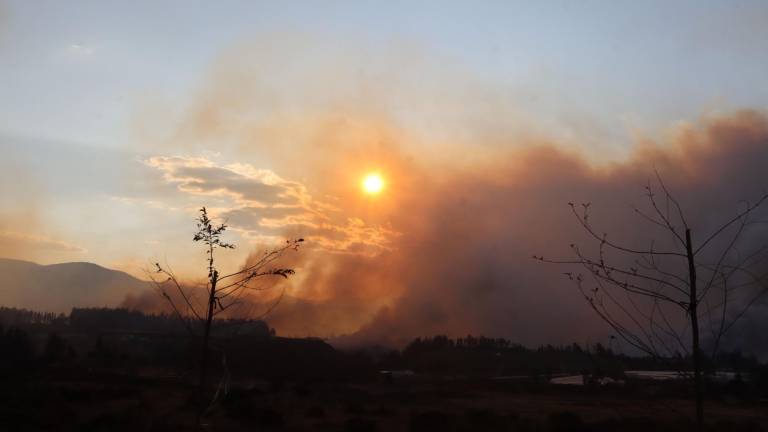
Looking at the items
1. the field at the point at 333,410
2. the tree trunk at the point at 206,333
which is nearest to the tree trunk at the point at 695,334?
the tree trunk at the point at 206,333

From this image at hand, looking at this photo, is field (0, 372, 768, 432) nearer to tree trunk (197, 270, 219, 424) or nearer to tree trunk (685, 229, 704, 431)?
tree trunk (197, 270, 219, 424)

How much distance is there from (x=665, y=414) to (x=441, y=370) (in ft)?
326

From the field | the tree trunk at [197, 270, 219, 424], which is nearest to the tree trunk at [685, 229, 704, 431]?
the tree trunk at [197, 270, 219, 424]

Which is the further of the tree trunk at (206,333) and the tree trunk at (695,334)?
the tree trunk at (206,333)

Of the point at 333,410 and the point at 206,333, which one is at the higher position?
the point at 206,333

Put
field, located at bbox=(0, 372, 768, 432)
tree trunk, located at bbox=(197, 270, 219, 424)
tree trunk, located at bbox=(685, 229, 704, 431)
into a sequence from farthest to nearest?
field, located at bbox=(0, 372, 768, 432), tree trunk, located at bbox=(197, 270, 219, 424), tree trunk, located at bbox=(685, 229, 704, 431)

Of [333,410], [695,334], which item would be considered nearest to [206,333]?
[695,334]

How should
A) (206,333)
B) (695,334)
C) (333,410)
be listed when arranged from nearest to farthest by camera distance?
(695,334), (206,333), (333,410)

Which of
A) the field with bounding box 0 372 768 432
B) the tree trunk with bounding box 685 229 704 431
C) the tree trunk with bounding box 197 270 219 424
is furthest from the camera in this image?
the field with bounding box 0 372 768 432

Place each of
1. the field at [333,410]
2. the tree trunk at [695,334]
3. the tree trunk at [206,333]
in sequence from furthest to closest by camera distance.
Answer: the field at [333,410] < the tree trunk at [206,333] < the tree trunk at [695,334]

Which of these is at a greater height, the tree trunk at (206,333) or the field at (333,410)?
the tree trunk at (206,333)

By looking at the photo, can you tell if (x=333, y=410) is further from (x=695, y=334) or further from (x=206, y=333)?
(x=695, y=334)

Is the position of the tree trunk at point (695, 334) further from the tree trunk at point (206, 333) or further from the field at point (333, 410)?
the field at point (333, 410)

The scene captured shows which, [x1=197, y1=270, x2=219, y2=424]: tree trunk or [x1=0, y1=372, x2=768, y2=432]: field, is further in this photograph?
[x1=0, y1=372, x2=768, y2=432]: field
